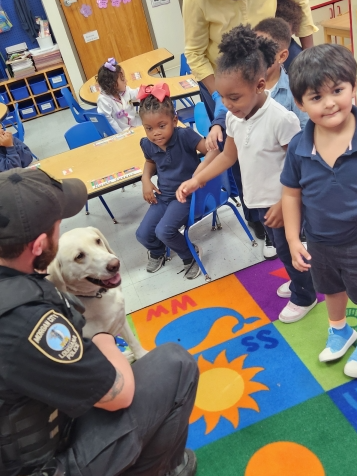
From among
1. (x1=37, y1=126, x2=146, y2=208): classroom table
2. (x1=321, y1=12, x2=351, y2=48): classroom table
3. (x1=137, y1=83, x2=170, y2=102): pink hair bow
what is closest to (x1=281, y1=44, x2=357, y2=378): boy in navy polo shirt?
(x1=137, y1=83, x2=170, y2=102): pink hair bow

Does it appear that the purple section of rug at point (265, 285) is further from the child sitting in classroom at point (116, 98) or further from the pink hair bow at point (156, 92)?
the child sitting in classroom at point (116, 98)

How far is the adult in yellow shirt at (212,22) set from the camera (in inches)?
95.6

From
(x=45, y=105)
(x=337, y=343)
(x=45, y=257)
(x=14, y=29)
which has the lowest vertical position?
(x=337, y=343)

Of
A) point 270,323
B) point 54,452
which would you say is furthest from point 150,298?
point 54,452

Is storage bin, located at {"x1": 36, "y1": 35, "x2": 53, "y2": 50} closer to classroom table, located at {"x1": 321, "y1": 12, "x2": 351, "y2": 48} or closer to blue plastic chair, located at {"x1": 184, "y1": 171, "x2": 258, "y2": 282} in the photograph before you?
classroom table, located at {"x1": 321, "y1": 12, "x2": 351, "y2": 48}

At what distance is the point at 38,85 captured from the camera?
714 centimetres

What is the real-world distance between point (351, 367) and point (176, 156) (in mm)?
1486

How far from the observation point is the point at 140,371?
138 cm

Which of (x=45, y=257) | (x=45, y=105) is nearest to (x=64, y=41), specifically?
(x=45, y=105)

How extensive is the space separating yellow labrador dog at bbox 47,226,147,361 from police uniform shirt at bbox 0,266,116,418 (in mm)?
574

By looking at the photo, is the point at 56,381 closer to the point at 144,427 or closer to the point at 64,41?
the point at 144,427

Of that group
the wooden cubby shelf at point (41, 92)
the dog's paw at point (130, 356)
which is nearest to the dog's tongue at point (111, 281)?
the dog's paw at point (130, 356)

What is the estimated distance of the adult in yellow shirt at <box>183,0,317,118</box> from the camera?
7.97ft

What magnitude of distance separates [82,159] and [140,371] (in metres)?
2.07
